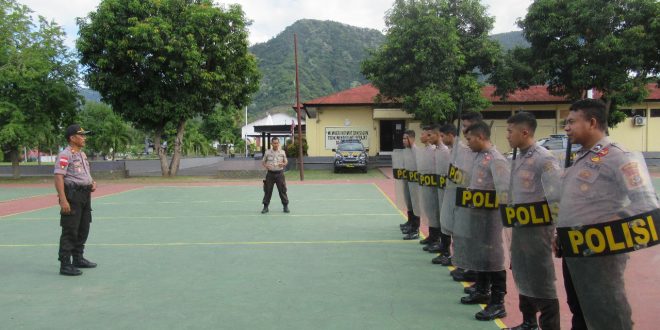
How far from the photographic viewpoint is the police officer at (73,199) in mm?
6168

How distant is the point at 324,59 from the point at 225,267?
3319 inches

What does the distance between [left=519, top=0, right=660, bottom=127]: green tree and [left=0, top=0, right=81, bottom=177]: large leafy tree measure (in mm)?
22245

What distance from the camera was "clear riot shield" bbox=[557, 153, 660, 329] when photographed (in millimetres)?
2646

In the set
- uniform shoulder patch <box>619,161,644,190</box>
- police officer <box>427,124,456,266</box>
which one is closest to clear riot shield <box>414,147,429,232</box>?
police officer <box>427,124,456,266</box>

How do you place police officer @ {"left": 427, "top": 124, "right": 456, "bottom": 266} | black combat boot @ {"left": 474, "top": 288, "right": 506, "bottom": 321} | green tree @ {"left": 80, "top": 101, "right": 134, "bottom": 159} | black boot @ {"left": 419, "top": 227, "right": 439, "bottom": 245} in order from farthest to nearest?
green tree @ {"left": 80, "top": 101, "right": 134, "bottom": 159}
black boot @ {"left": 419, "top": 227, "right": 439, "bottom": 245}
police officer @ {"left": 427, "top": 124, "right": 456, "bottom": 266}
black combat boot @ {"left": 474, "top": 288, "right": 506, "bottom": 321}

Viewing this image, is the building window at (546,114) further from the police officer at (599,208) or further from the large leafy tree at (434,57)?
the police officer at (599,208)

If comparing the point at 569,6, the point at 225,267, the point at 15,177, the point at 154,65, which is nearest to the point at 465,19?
the point at 569,6

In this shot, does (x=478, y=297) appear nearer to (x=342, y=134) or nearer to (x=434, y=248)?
(x=434, y=248)

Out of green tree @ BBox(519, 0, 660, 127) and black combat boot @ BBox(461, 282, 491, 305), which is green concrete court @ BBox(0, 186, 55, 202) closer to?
black combat boot @ BBox(461, 282, 491, 305)

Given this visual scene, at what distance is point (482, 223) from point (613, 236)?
1890 mm

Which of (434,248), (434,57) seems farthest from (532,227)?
(434,57)

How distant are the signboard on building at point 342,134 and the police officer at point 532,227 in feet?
85.5

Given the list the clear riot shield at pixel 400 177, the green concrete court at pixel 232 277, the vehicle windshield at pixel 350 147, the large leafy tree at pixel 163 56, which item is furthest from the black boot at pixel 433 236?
the vehicle windshield at pixel 350 147

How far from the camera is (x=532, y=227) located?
3736 mm
